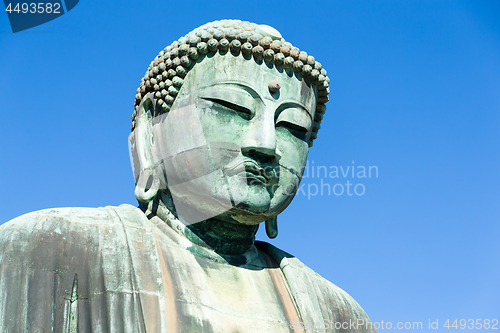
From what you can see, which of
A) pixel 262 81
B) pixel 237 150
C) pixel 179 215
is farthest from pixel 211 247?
pixel 262 81

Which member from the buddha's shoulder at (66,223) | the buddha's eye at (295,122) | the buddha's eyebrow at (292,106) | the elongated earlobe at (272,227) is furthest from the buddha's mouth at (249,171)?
the buddha's shoulder at (66,223)

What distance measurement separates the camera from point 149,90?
32.1 feet

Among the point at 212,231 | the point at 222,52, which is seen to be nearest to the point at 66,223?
the point at 212,231

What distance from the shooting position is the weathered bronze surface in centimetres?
794

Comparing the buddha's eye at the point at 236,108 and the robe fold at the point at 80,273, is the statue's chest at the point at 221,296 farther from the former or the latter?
the buddha's eye at the point at 236,108

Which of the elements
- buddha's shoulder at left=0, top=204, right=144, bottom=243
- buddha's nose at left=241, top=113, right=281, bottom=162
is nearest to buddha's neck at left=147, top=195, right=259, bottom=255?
buddha's shoulder at left=0, top=204, right=144, bottom=243

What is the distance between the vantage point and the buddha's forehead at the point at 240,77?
911 cm

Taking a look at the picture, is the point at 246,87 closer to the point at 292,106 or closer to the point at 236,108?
the point at 236,108

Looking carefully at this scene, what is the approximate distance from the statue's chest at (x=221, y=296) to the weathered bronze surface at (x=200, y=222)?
0.04 ft

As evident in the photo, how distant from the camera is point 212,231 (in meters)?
9.27

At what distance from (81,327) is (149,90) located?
3.10 meters

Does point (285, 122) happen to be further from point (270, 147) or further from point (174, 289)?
Result: point (174, 289)

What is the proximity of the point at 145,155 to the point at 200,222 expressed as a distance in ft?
3.39

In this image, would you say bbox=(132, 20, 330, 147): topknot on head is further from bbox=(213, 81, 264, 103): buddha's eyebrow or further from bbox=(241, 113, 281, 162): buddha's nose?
bbox=(241, 113, 281, 162): buddha's nose
